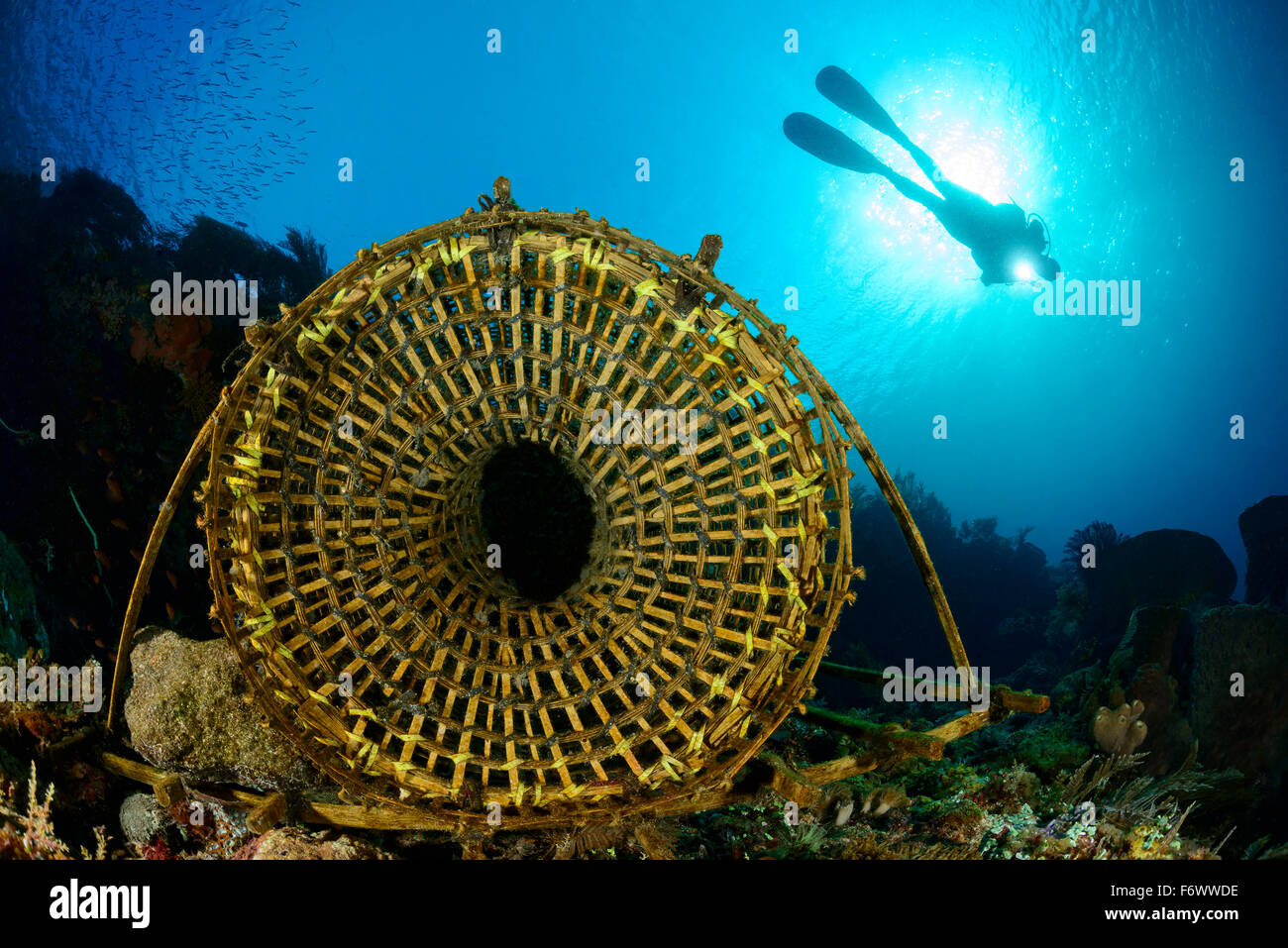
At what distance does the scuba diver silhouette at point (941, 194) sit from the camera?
1617cm

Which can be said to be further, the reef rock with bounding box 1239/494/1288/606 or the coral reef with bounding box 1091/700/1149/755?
the reef rock with bounding box 1239/494/1288/606

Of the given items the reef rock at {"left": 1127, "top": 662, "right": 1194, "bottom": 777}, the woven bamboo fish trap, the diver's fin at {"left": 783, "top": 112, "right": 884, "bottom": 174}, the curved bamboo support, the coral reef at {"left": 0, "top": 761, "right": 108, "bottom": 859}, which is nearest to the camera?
the woven bamboo fish trap

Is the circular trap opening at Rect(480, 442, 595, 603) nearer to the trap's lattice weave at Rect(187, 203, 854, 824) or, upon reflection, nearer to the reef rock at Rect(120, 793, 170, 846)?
the trap's lattice weave at Rect(187, 203, 854, 824)

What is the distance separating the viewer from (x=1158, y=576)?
10391 mm

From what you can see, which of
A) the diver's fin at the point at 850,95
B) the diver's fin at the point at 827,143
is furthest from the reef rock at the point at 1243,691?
the diver's fin at the point at 850,95

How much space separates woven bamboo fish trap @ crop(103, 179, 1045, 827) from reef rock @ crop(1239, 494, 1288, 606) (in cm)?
1317

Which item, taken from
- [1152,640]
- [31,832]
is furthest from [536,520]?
[1152,640]

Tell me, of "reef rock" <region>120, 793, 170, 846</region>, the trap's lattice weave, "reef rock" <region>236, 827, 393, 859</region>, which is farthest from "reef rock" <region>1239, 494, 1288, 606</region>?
"reef rock" <region>120, 793, 170, 846</region>

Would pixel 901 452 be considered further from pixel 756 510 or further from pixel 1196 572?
pixel 756 510

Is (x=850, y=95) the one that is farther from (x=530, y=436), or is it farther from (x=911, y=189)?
(x=530, y=436)

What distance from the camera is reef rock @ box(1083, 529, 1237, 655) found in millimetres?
10188

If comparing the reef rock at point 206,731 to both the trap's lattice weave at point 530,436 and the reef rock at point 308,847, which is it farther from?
the trap's lattice weave at point 530,436

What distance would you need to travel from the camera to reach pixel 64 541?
15.3ft

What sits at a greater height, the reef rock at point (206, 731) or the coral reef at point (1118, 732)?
the reef rock at point (206, 731)
